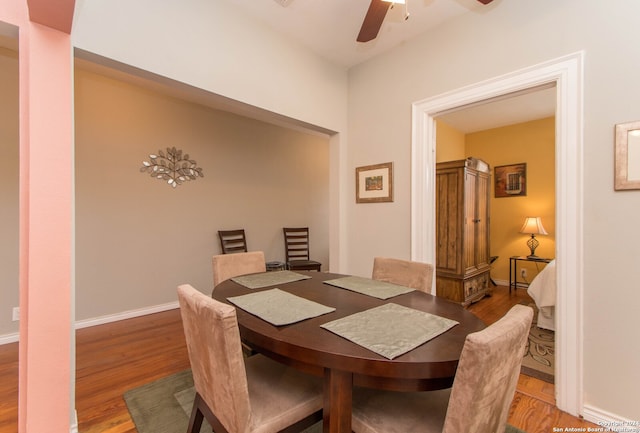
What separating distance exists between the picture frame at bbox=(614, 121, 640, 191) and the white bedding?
1478 mm

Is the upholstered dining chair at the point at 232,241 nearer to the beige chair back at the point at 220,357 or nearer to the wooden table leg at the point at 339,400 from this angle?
the beige chair back at the point at 220,357

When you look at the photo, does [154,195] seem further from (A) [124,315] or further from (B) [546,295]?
(B) [546,295]

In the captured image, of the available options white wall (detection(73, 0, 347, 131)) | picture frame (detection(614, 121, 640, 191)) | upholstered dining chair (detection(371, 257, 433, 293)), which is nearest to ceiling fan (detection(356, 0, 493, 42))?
white wall (detection(73, 0, 347, 131))

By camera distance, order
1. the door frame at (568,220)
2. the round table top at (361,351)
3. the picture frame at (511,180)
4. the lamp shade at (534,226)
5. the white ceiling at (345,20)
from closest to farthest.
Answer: the round table top at (361,351) → the door frame at (568,220) → the white ceiling at (345,20) → the lamp shade at (534,226) → the picture frame at (511,180)

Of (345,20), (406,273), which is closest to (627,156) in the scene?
(406,273)

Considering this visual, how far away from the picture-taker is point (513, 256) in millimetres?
4762

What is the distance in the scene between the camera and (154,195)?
3.47 metres

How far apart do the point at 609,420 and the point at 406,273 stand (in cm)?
135

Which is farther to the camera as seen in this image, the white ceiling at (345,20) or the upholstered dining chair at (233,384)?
the white ceiling at (345,20)

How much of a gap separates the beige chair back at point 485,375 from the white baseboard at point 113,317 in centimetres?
355

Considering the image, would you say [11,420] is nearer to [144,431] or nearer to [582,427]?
[144,431]

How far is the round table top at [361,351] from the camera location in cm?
90

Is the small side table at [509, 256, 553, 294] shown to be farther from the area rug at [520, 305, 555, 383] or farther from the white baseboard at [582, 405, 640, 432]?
the white baseboard at [582, 405, 640, 432]

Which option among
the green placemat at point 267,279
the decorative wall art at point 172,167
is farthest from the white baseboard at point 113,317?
the green placemat at point 267,279
